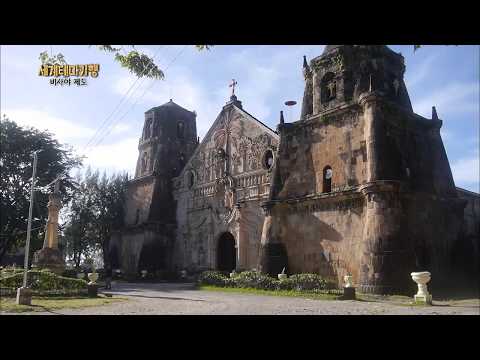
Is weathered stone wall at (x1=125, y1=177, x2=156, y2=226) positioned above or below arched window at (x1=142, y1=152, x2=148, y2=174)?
below

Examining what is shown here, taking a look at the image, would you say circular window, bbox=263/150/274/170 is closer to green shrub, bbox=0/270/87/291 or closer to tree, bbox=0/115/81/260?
green shrub, bbox=0/270/87/291

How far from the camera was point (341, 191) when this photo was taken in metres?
17.1

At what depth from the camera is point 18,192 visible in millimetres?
28172

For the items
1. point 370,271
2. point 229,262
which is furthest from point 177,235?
point 370,271

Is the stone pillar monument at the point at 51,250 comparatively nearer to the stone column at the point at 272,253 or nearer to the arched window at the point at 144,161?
the stone column at the point at 272,253

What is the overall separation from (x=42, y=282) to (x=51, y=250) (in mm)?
6399

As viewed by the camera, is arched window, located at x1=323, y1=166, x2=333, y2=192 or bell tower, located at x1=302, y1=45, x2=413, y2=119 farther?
arched window, located at x1=323, y1=166, x2=333, y2=192

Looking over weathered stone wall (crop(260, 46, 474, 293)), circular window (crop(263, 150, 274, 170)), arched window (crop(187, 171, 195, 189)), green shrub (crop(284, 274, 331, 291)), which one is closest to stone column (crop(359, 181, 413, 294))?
weathered stone wall (crop(260, 46, 474, 293))

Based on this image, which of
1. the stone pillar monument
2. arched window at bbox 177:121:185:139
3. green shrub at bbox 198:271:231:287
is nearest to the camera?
the stone pillar monument

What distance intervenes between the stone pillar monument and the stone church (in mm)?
9217

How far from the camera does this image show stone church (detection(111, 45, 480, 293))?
1516 cm

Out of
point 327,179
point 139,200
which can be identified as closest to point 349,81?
point 327,179

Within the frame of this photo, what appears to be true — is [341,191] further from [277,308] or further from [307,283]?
[277,308]
